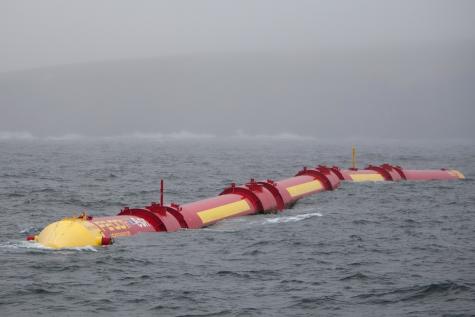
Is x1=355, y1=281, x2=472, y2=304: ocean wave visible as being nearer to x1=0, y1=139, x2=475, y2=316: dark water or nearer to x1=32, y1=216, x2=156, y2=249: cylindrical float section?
x1=0, y1=139, x2=475, y2=316: dark water

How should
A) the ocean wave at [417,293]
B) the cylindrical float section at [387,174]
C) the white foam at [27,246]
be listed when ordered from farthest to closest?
the cylindrical float section at [387,174]
the white foam at [27,246]
the ocean wave at [417,293]

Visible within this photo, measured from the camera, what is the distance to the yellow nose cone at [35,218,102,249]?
26495mm

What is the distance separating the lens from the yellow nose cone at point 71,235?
26.5 meters

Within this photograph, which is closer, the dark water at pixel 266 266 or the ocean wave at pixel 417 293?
the dark water at pixel 266 266

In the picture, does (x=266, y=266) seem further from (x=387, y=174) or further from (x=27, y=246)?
(x=387, y=174)

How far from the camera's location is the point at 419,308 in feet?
66.3

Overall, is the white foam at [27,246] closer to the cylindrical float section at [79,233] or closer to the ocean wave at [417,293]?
the cylindrical float section at [79,233]

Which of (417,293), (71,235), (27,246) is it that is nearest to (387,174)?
(71,235)

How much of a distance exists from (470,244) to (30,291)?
1670 centimetres

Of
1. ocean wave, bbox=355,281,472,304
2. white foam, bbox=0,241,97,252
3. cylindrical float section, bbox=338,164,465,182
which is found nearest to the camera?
ocean wave, bbox=355,281,472,304

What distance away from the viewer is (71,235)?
26.6 m

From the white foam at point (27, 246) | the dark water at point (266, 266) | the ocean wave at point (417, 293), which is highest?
the white foam at point (27, 246)

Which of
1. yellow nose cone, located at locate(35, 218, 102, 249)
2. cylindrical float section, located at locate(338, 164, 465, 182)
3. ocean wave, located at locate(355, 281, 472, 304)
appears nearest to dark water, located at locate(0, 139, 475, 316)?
ocean wave, located at locate(355, 281, 472, 304)

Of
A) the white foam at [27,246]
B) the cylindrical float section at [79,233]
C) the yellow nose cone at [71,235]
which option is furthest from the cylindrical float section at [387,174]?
the white foam at [27,246]
